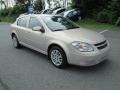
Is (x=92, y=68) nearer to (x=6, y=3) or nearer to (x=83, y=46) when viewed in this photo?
(x=83, y=46)

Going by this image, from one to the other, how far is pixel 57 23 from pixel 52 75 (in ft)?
6.52

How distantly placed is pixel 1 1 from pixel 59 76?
44553mm

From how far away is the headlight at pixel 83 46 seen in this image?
16.1ft

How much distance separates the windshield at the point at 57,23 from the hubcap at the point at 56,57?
799mm

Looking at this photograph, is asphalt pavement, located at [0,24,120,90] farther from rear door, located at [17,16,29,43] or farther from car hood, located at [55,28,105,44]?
rear door, located at [17,16,29,43]

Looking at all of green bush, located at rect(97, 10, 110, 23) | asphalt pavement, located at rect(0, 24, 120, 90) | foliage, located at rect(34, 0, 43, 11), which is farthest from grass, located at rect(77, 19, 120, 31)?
foliage, located at rect(34, 0, 43, 11)

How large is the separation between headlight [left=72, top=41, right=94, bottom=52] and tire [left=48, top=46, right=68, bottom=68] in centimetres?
48

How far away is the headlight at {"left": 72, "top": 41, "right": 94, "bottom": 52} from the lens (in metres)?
4.90

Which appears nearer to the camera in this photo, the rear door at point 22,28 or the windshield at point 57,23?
the windshield at point 57,23

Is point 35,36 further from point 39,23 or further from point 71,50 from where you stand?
point 71,50

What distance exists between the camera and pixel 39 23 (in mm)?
6188

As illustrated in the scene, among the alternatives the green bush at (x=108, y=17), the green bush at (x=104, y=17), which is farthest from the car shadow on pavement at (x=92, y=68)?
the green bush at (x=104, y=17)

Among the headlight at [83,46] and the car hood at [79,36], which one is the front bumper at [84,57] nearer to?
the headlight at [83,46]

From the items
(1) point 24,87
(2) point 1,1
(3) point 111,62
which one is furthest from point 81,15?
(2) point 1,1
